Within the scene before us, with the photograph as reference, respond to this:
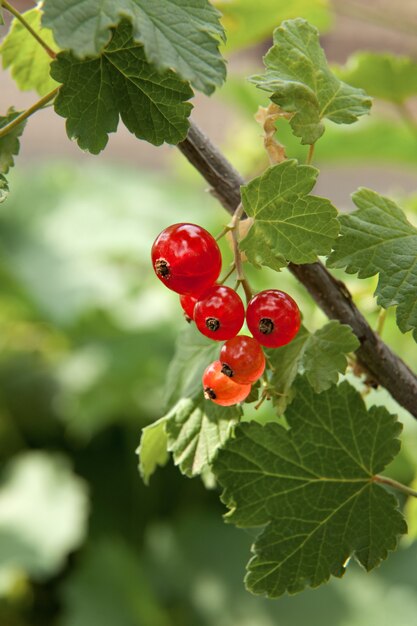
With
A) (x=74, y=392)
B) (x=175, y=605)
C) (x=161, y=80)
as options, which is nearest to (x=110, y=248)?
(x=74, y=392)

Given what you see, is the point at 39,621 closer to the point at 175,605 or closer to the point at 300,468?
the point at 175,605

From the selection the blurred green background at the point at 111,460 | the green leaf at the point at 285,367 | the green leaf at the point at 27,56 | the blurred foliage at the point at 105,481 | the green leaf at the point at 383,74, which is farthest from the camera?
the blurred foliage at the point at 105,481

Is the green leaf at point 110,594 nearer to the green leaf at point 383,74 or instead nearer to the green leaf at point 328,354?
the green leaf at point 383,74

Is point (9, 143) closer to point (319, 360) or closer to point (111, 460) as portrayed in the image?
point (319, 360)

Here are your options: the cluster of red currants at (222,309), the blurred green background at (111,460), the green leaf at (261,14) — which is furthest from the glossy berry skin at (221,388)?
the blurred green background at (111,460)

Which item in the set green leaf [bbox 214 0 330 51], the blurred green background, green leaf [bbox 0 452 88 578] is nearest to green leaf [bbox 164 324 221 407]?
green leaf [bbox 214 0 330 51]

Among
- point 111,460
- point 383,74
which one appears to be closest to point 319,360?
point 383,74
